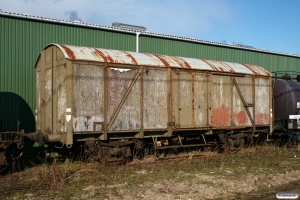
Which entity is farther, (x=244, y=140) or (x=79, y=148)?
(x=244, y=140)

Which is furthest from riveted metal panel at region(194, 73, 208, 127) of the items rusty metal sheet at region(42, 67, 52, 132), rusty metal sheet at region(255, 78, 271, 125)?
rusty metal sheet at region(42, 67, 52, 132)

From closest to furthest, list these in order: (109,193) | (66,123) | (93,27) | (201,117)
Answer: (109,193) < (66,123) < (201,117) < (93,27)

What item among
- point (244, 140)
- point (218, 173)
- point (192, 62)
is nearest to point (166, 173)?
point (218, 173)

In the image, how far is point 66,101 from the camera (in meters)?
10.5

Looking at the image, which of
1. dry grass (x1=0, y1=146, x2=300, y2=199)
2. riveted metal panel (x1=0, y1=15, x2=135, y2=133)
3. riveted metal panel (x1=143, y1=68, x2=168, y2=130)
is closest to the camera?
dry grass (x1=0, y1=146, x2=300, y2=199)

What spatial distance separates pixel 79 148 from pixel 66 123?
99.2 inches

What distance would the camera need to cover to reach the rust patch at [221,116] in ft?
44.5

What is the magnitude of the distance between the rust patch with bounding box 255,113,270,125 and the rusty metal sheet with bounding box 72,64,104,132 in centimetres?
700

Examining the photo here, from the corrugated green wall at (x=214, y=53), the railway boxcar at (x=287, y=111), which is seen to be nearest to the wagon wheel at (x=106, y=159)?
the corrugated green wall at (x=214, y=53)

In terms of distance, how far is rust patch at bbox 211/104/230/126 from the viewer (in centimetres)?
1358

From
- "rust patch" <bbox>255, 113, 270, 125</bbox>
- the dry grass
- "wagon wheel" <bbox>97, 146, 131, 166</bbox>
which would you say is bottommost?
the dry grass

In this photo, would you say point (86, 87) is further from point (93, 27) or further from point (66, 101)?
point (93, 27)

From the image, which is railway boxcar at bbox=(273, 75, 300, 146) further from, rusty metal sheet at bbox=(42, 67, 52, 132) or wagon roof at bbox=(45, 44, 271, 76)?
rusty metal sheet at bbox=(42, 67, 52, 132)

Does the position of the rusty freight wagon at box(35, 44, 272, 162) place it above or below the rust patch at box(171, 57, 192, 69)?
below
